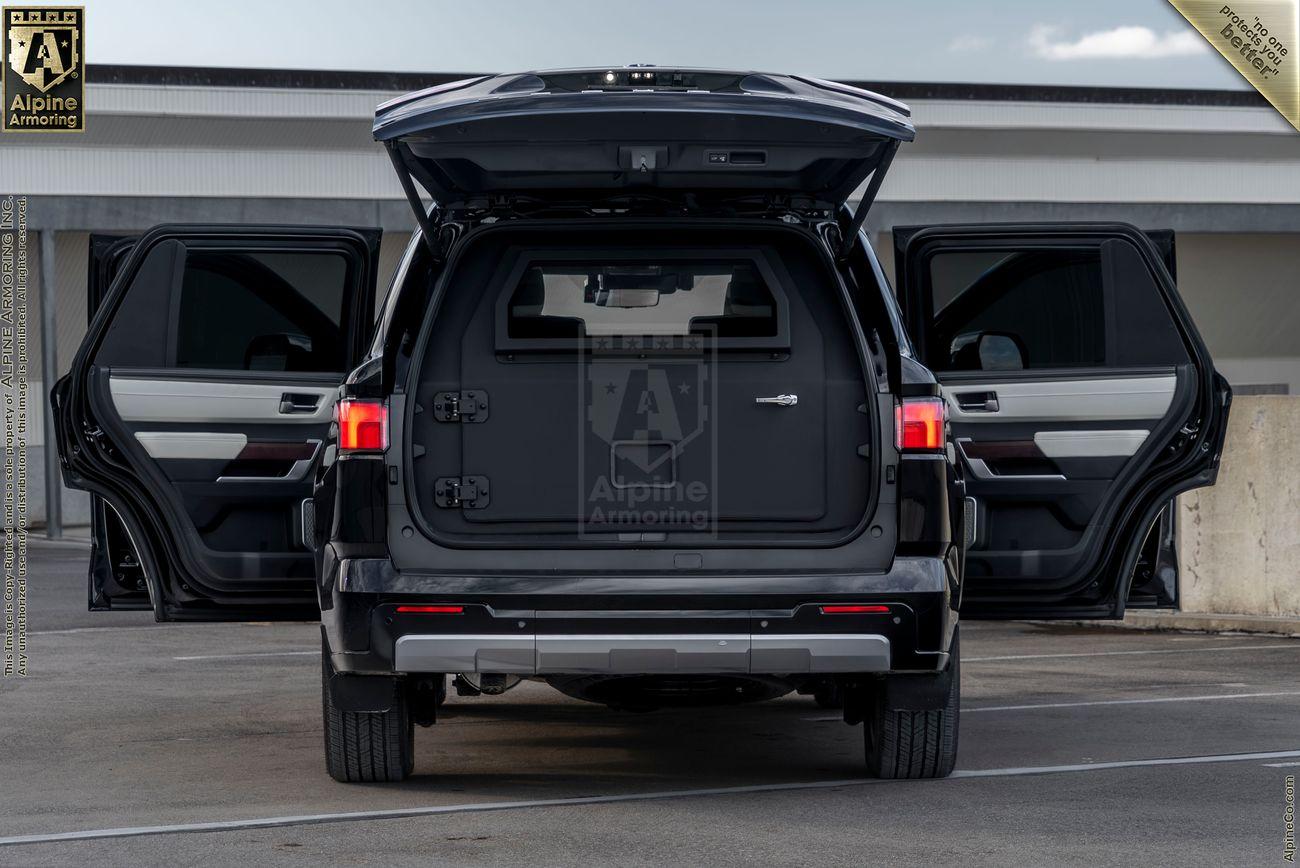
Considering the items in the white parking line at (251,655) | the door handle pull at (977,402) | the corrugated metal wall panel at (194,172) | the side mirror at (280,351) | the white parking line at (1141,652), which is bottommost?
the white parking line at (251,655)

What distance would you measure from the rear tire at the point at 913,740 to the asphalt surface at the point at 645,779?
2.9 inches

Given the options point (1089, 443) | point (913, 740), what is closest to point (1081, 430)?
point (1089, 443)

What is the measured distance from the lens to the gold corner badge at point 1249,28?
39.7ft

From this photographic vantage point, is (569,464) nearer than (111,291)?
Yes

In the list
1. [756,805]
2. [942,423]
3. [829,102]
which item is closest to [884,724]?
[756,805]

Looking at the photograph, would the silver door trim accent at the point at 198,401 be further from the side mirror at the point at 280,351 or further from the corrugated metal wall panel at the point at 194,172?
the corrugated metal wall panel at the point at 194,172

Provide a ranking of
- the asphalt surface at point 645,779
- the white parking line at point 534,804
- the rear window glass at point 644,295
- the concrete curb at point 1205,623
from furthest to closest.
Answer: the concrete curb at point 1205,623 < the rear window glass at point 644,295 < the white parking line at point 534,804 < the asphalt surface at point 645,779

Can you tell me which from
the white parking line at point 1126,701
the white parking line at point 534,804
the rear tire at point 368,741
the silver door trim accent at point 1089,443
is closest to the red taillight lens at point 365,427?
the rear tire at point 368,741

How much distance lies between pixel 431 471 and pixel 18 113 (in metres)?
23.0

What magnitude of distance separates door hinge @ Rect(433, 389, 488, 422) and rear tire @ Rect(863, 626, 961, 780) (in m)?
Answer: 1.77

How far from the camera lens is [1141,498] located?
750 cm

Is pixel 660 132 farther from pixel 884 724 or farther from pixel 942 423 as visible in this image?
pixel 884 724

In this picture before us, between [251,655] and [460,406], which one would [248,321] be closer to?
[460,406]

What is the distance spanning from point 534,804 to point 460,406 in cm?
142
